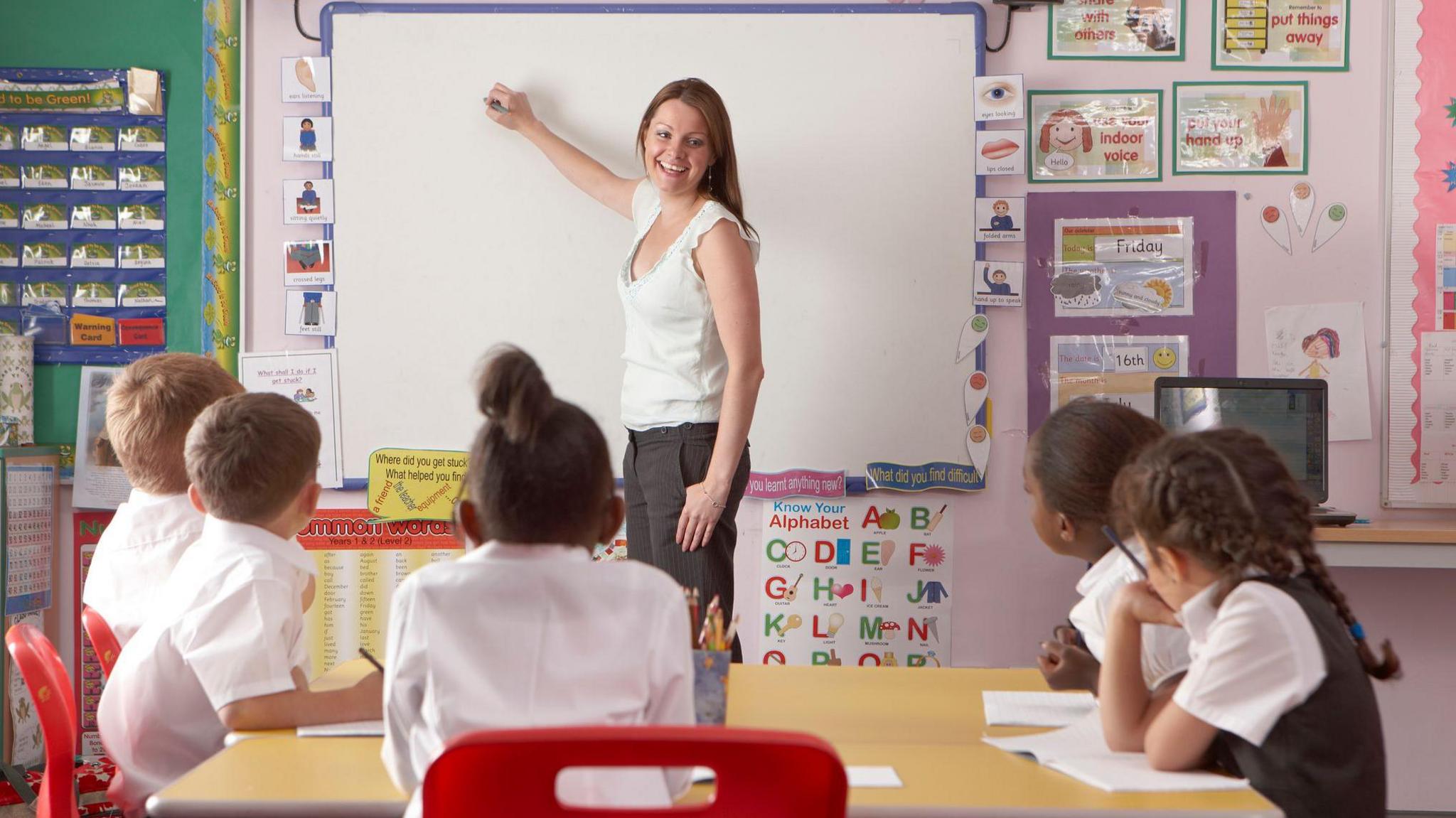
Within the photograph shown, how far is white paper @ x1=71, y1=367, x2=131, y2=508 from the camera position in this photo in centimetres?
316

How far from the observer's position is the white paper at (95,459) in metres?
3.16

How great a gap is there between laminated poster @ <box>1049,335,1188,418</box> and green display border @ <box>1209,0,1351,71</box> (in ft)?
2.29

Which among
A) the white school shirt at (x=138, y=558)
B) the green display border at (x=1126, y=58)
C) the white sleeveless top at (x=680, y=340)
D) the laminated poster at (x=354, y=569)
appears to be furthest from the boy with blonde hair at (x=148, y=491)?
the green display border at (x=1126, y=58)

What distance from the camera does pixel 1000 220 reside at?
3.08 m

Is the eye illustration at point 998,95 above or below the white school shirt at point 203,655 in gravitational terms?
above

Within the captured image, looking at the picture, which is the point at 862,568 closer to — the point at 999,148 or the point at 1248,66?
the point at 999,148

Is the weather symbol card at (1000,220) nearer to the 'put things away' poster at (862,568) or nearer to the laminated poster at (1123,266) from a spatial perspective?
the laminated poster at (1123,266)

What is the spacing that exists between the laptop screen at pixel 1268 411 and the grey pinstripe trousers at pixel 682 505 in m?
1.07

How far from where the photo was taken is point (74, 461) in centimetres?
317

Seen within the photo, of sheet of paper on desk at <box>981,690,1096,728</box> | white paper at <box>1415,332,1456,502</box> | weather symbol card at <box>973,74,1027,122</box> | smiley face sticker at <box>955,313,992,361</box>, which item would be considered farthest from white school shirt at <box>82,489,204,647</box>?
white paper at <box>1415,332,1456,502</box>

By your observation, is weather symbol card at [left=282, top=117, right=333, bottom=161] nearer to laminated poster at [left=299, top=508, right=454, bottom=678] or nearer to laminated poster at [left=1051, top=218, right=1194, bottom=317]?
laminated poster at [left=299, top=508, right=454, bottom=678]

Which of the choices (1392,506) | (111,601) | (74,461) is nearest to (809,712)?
(111,601)

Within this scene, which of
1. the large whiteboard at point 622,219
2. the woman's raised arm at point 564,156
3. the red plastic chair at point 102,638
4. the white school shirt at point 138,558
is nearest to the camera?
the red plastic chair at point 102,638

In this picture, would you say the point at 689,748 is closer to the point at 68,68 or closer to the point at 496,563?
the point at 496,563
